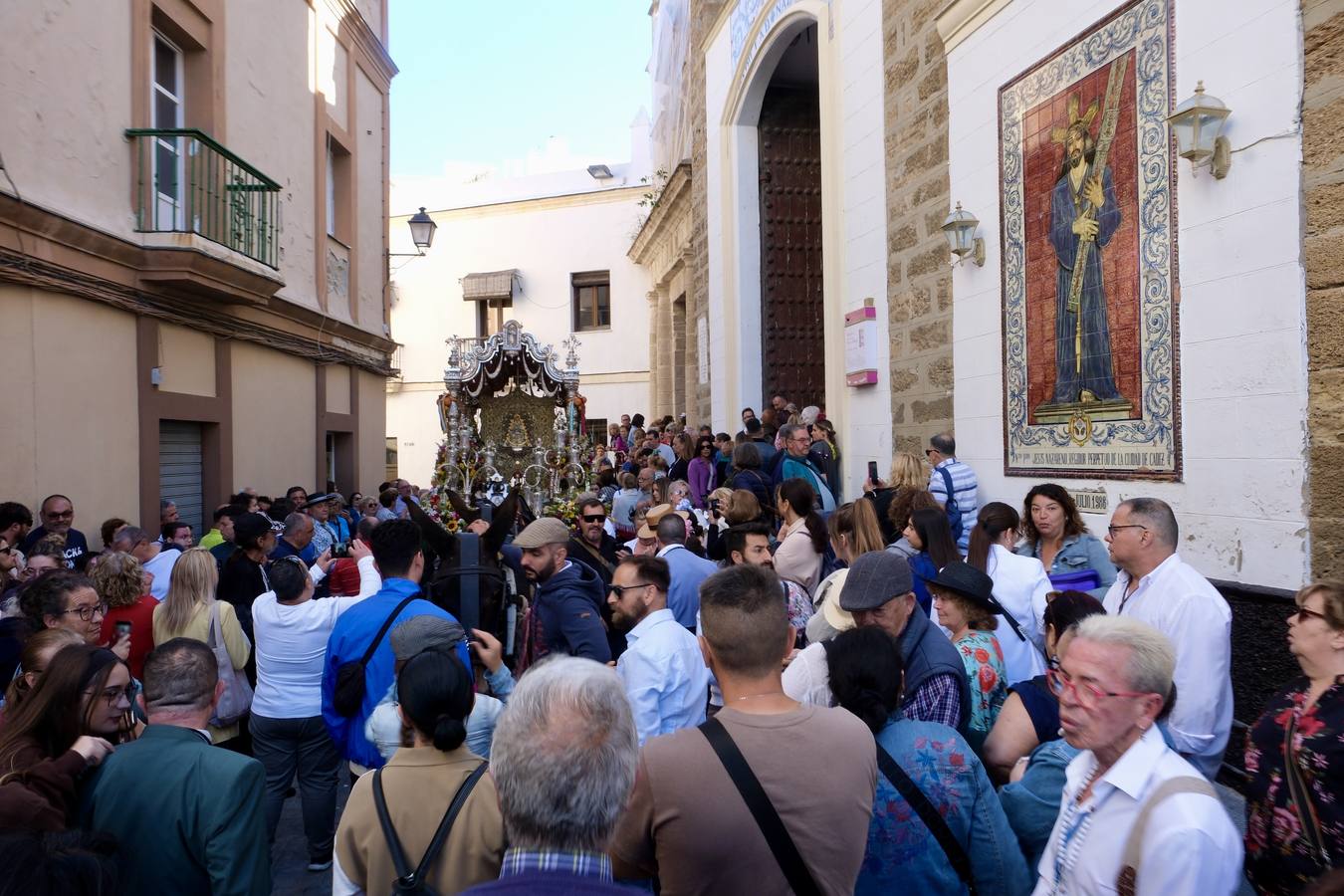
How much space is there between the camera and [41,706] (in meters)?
2.68

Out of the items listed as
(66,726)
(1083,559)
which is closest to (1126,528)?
(1083,559)

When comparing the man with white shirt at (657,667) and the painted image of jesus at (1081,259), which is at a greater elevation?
the painted image of jesus at (1081,259)

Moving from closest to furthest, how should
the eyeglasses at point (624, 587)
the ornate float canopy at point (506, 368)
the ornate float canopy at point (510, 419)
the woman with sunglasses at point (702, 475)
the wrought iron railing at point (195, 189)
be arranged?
the eyeglasses at point (624, 587) → the wrought iron railing at point (195, 189) → the woman with sunglasses at point (702, 475) → the ornate float canopy at point (510, 419) → the ornate float canopy at point (506, 368)

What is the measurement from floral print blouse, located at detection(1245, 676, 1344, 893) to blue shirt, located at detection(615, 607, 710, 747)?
169 cm

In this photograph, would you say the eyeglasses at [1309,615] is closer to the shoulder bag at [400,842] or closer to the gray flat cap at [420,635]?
the shoulder bag at [400,842]

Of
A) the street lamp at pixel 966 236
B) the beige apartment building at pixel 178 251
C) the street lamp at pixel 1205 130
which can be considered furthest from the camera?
the beige apartment building at pixel 178 251

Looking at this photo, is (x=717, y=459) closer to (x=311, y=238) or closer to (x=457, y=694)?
(x=311, y=238)

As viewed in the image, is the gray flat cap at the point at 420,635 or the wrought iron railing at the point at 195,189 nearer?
the gray flat cap at the point at 420,635

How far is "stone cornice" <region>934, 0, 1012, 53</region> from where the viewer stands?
6.96 metres

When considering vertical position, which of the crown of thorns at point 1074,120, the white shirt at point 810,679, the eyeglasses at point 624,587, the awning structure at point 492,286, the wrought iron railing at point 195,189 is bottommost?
the white shirt at point 810,679

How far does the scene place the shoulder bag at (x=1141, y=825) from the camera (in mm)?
1991

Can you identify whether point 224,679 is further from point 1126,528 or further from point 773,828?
point 1126,528

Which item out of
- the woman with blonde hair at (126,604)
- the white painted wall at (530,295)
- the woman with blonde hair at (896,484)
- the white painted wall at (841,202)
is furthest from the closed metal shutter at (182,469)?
the white painted wall at (530,295)

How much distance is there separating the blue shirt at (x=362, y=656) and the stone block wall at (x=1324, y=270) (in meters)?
3.85
